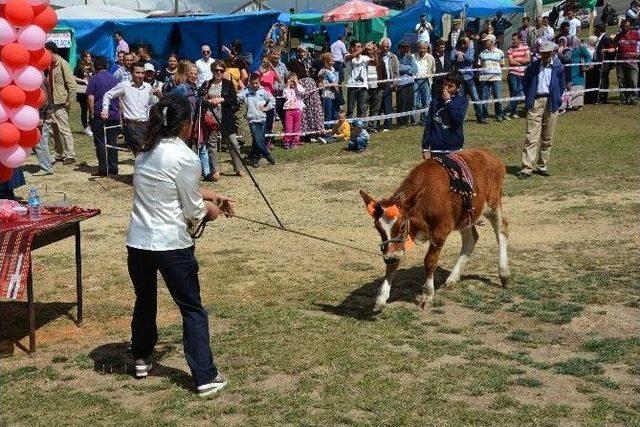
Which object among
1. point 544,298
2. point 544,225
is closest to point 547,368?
point 544,298

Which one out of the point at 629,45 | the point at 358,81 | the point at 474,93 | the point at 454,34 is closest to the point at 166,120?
the point at 358,81

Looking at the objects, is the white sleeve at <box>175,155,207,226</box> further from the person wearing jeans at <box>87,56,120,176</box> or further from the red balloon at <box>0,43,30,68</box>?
the person wearing jeans at <box>87,56,120,176</box>

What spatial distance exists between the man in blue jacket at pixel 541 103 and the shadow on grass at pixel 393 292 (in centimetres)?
620

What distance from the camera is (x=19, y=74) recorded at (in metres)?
9.00

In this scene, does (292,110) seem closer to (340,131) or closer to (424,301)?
(340,131)

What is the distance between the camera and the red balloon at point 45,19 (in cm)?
922

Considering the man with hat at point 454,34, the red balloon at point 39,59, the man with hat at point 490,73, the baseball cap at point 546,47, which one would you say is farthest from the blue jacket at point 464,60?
the red balloon at point 39,59

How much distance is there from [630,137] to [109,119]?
11.4 m

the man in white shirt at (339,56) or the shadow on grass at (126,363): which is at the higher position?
the man in white shirt at (339,56)

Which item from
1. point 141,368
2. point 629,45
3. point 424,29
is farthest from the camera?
point 424,29

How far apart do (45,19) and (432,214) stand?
14.8ft

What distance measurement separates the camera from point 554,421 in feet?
19.6

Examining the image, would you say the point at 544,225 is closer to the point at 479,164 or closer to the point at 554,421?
the point at 479,164

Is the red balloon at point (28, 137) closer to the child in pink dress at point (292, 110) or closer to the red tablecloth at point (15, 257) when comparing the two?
the red tablecloth at point (15, 257)
